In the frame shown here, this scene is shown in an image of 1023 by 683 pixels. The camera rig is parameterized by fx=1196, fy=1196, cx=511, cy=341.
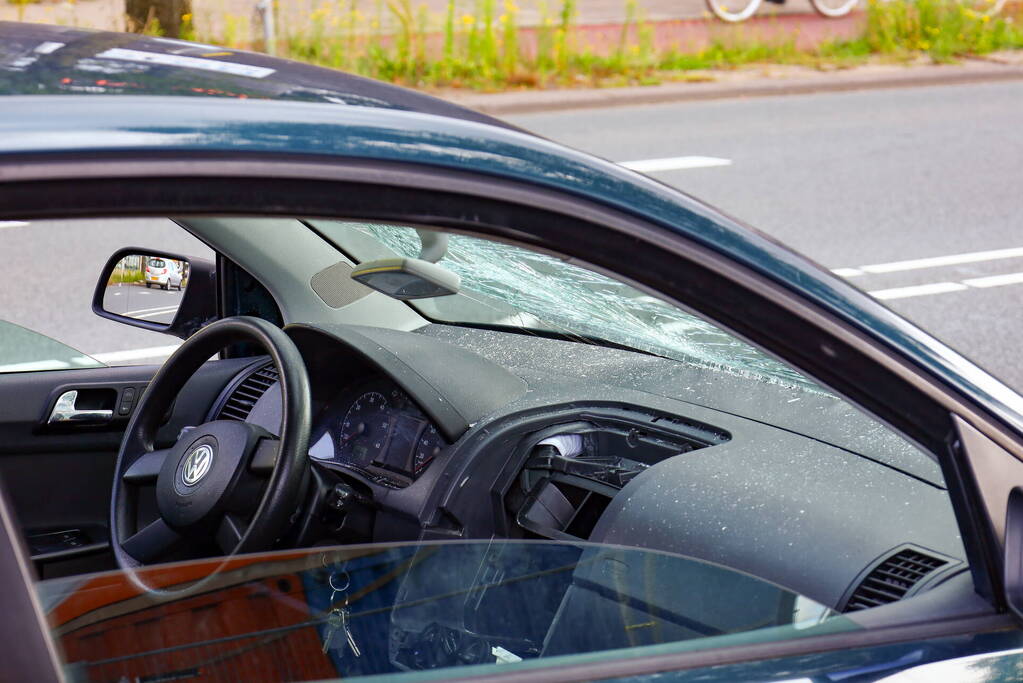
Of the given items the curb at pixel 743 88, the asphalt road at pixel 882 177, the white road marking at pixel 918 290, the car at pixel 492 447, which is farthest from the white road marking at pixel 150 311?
the curb at pixel 743 88

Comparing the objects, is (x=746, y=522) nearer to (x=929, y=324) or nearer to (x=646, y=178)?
(x=646, y=178)

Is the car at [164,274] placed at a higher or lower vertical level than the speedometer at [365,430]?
higher

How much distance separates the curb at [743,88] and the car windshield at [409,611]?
8813 millimetres

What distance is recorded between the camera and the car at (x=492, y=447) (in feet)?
3.50

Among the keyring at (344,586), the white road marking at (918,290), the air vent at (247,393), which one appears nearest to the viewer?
the keyring at (344,586)

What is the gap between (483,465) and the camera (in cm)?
197

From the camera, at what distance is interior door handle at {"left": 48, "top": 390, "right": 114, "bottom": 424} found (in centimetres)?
275

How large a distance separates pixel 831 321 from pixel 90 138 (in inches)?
28.9

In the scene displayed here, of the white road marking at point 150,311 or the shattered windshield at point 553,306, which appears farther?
the white road marking at point 150,311

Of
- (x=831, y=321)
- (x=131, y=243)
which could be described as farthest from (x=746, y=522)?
(x=131, y=243)

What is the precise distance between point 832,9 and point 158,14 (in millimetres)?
8652

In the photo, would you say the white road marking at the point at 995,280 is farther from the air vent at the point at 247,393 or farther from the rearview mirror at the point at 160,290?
the air vent at the point at 247,393

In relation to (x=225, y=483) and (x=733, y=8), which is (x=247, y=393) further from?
(x=733, y=8)

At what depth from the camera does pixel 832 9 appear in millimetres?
15477
